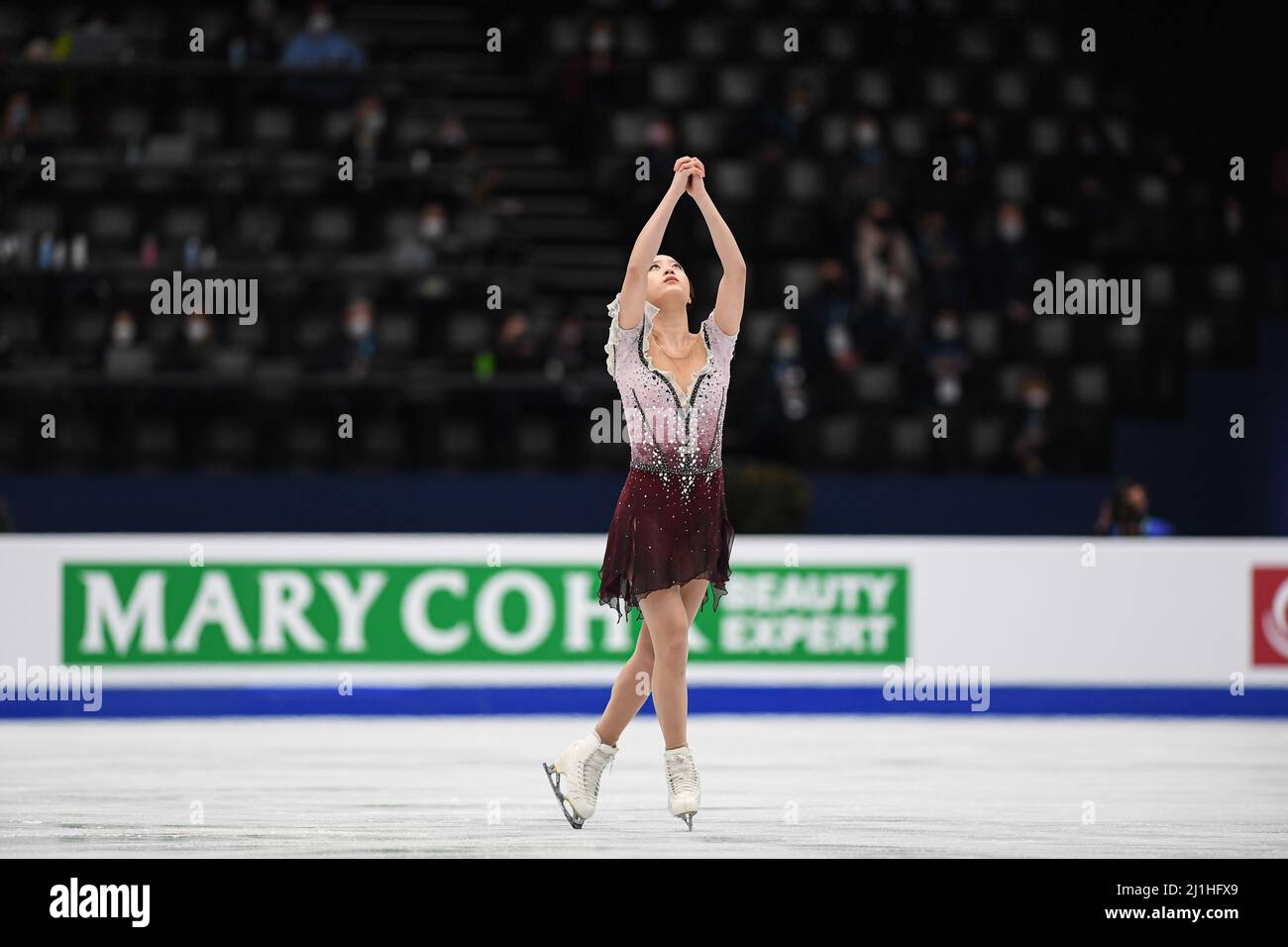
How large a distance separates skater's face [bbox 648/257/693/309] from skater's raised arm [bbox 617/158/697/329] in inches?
3.1

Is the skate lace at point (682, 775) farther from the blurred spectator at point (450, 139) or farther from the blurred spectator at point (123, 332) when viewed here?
the blurred spectator at point (450, 139)

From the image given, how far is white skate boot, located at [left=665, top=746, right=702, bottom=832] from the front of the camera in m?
6.18

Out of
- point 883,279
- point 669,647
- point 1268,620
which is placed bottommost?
point 1268,620

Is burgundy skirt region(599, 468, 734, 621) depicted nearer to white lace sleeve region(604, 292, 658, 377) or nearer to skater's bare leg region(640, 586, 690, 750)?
skater's bare leg region(640, 586, 690, 750)

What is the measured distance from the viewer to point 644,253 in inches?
233

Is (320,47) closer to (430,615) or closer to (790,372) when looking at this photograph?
(790,372)

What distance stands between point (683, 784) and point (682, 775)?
0.09 ft

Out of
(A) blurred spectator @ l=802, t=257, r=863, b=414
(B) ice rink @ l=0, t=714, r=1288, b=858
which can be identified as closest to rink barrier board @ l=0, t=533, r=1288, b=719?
(B) ice rink @ l=0, t=714, r=1288, b=858

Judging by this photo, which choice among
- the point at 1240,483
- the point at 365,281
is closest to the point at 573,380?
the point at 365,281

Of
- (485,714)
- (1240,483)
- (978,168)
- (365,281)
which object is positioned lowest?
(485,714)

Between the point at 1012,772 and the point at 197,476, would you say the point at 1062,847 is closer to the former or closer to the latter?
the point at 1012,772

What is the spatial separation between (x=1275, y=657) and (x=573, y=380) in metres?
5.33

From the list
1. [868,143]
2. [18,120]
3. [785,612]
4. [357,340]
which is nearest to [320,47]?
[18,120]

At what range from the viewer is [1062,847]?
596cm
